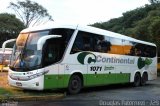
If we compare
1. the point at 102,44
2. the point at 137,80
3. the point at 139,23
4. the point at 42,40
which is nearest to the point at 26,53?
the point at 42,40

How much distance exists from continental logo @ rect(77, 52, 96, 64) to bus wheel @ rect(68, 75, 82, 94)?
839 mm

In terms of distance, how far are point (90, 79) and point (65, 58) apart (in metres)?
2.56

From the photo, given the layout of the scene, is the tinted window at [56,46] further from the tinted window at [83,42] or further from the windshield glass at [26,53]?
the tinted window at [83,42]

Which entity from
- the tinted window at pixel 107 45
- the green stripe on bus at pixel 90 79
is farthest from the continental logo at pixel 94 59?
the green stripe on bus at pixel 90 79

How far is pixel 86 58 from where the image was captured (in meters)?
19.4

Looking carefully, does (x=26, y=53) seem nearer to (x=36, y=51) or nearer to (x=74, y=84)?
(x=36, y=51)

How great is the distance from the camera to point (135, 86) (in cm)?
2572

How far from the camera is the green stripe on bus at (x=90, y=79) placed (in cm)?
1713

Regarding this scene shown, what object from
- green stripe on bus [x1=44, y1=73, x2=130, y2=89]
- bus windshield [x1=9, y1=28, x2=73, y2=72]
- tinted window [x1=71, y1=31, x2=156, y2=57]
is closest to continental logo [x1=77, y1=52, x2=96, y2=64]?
tinted window [x1=71, y1=31, x2=156, y2=57]

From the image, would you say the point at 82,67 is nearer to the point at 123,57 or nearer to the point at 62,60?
the point at 62,60

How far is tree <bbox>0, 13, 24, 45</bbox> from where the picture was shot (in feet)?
264

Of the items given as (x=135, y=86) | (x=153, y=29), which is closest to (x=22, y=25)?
(x=153, y=29)

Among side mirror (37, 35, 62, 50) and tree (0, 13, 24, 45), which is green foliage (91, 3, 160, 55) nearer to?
Answer: tree (0, 13, 24, 45)

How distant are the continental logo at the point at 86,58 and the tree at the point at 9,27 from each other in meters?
62.1
